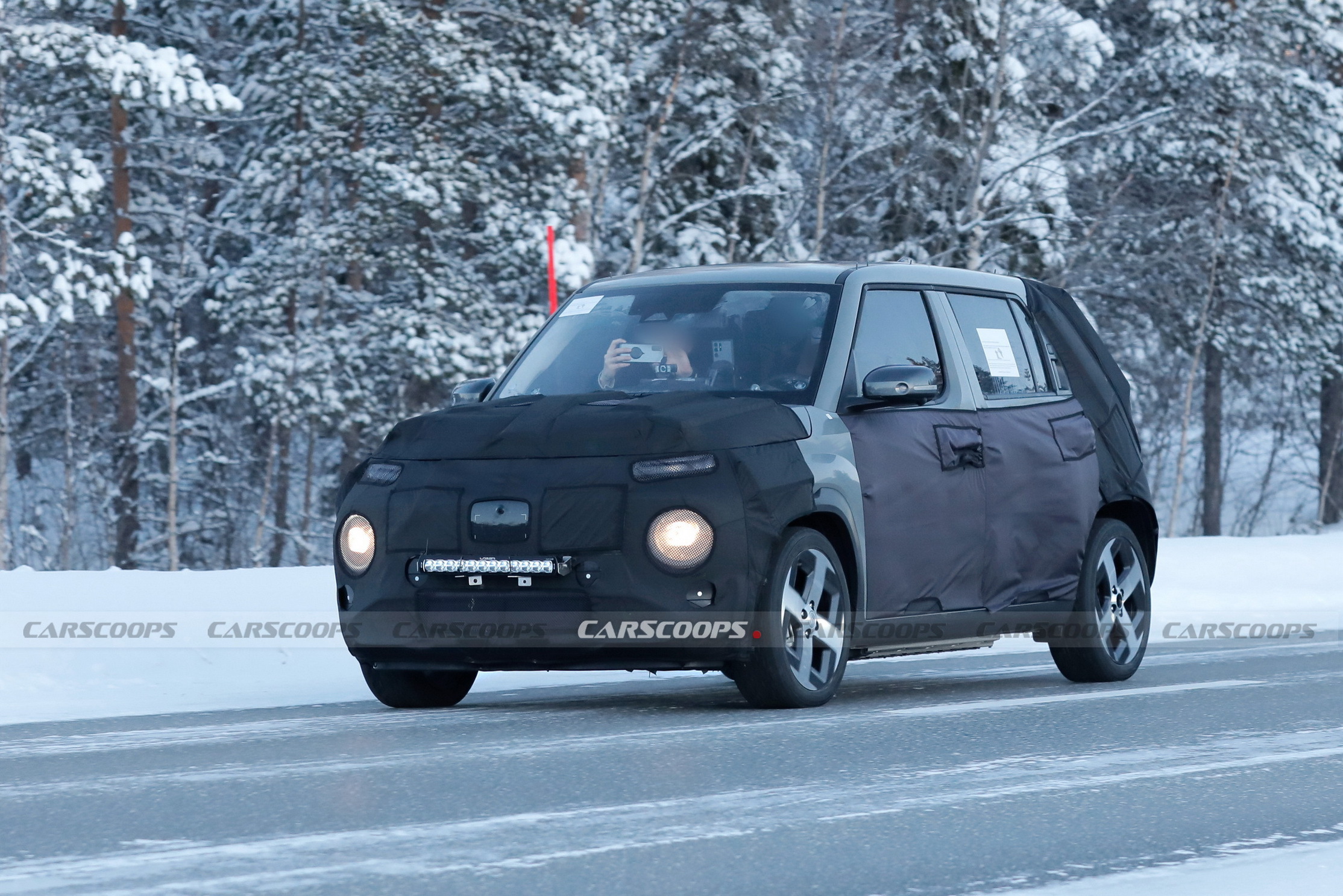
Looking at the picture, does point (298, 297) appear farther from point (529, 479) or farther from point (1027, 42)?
point (529, 479)

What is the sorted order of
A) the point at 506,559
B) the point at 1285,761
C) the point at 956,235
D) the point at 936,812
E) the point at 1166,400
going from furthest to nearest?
1. the point at 1166,400
2. the point at 956,235
3. the point at 506,559
4. the point at 1285,761
5. the point at 936,812

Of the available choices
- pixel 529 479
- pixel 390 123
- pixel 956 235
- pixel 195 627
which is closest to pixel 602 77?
pixel 390 123

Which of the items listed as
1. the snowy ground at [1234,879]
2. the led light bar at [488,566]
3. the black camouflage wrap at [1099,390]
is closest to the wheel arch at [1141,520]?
the black camouflage wrap at [1099,390]

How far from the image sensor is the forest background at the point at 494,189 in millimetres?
24906

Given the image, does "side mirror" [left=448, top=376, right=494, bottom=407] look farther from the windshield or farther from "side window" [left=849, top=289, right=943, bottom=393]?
"side window" [left=849, top=289, right=943, bottom=393]

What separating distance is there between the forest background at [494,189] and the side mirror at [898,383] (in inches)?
544

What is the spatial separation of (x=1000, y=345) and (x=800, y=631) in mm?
2326

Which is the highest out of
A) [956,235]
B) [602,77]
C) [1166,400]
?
[602,77]

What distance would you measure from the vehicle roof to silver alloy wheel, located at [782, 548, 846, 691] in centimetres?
146

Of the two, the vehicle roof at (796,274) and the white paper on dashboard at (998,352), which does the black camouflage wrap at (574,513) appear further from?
the white paper on dashboard at (998,352)

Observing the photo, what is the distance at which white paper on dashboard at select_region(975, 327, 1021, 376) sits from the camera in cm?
939

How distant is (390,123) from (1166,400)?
70.5 feet

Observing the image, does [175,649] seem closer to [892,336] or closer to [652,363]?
[652,363]

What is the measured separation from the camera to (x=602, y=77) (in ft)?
81.9
